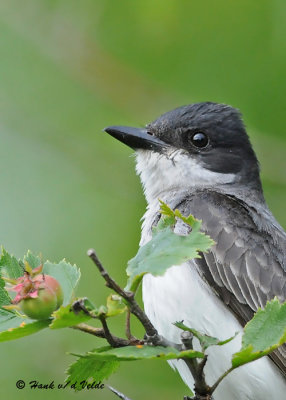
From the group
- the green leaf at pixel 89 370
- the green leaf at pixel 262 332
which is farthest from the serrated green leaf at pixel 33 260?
the green leaf at pixel 262 332

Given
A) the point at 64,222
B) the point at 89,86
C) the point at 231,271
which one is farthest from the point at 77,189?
the point at 231,271

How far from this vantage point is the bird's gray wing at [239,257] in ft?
16.4

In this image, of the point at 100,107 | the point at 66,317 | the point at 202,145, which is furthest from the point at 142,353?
the point at 100,107

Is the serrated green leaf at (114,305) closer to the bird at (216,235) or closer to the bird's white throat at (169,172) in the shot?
the bird at (216,235)

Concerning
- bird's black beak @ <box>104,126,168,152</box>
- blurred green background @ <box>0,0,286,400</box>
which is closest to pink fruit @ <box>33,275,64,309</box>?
bird's black beak @ <box>104,126,168,152</box>

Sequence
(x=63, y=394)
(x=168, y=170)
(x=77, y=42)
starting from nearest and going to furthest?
(x=168, y=170) < (x=63, y=394) < (x=77, y=42)

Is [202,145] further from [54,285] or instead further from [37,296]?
[37,296]

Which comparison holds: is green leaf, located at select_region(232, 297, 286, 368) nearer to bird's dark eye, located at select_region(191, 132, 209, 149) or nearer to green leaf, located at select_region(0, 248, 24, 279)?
green leaf, located at select_region(0, 248, 24, 279)

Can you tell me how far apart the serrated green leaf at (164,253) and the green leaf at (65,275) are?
0.24 metres

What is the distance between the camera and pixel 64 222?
23.4 ft

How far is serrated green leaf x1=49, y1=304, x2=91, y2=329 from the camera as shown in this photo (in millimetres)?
2822

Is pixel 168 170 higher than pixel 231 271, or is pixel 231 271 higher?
pixel 168 170

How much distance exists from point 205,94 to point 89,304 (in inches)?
165

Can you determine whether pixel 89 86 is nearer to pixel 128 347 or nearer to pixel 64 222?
pixel 64 222
